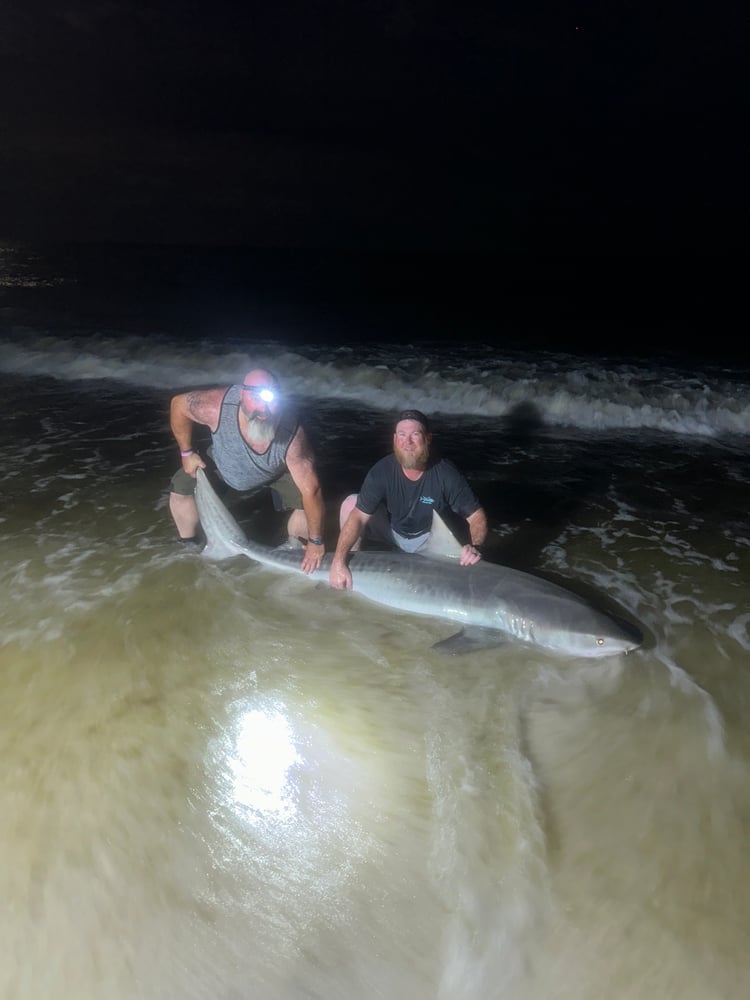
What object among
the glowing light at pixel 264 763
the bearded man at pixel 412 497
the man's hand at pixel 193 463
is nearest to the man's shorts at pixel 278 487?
the man's hand at pixel 193 463

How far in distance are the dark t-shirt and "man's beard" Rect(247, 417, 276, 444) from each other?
0.91 m

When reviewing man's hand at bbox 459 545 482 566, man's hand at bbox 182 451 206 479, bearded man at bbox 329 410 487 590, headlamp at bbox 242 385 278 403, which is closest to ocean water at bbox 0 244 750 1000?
bearded man at bbox 329 410 487 590

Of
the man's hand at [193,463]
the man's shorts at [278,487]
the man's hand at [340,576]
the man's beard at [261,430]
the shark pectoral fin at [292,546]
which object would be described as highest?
the man's beard at [261,430]

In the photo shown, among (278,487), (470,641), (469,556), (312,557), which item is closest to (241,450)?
(278,487)

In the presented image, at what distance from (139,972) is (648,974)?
203 cm

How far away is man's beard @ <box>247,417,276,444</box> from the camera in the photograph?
203 inches

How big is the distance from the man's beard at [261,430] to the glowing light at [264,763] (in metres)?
2.28

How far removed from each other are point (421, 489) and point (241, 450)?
162 cm

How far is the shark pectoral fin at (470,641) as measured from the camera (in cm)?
427

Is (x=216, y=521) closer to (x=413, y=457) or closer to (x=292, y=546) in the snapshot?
(x=292, y=546)

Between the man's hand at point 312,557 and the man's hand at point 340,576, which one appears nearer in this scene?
the man's hand at point 340,576

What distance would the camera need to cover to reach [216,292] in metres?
37.2

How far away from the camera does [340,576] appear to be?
4973mm

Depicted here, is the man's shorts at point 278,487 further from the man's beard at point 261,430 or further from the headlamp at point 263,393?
the headlamp at point 263,393
